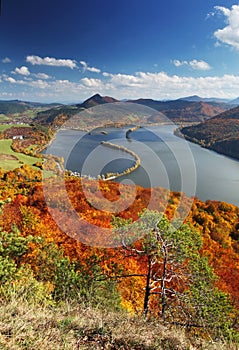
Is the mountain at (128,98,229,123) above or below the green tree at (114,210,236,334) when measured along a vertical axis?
above

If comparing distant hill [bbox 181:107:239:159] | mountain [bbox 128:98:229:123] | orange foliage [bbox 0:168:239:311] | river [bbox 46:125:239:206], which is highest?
mountain [bbox 128:98:229:123]

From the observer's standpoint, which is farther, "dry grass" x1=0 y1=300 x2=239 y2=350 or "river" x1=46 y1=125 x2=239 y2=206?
"river" x1=46 y1=125 x2=239 y2=206

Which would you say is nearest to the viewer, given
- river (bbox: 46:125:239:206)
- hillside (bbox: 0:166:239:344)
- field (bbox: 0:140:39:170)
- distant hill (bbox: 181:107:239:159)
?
hillside (bbox: 0:166:239:344)

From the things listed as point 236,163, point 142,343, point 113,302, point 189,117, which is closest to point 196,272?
point 113,302

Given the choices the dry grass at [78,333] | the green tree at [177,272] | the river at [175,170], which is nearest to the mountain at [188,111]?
the river at [175,170]

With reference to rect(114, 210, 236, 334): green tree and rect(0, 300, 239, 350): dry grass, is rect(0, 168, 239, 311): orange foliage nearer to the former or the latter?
rect(114, 210, 236, 334): green tree

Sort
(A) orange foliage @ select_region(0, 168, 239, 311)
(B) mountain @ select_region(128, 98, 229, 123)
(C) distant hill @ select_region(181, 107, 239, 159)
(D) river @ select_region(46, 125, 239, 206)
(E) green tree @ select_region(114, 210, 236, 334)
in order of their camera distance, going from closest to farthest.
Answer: (E) green tree @ select_region(114, 210, 236, 334), (A) orange foliage @ select_region(0, 168, 239, 311), (D) river @ select_region(46, 125, 239, 206), (C) distant hill @ select_region(181, 107, 239, 159), (B) mountain @ select_region(128, 98, 229, 123)

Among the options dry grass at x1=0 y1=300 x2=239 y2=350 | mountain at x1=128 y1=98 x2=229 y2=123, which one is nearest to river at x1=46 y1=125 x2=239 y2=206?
dry grass at x1=0 y1=300 x2=239 y2=350
